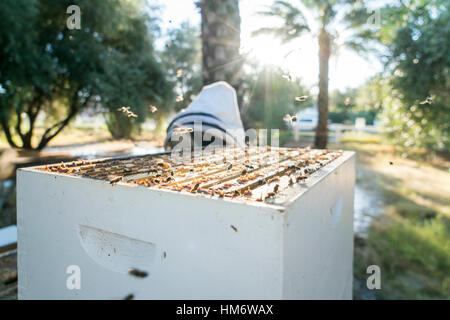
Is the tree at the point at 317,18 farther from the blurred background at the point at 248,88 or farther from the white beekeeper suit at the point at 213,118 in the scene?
the white beekeeper suit at the point at 213,118

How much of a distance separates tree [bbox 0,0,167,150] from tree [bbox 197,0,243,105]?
3041 mm

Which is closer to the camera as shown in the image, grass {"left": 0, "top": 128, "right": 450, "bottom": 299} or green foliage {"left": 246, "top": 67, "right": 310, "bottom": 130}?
grass {"left": 0, "top": 128, "right": 450, "bottom": 299}

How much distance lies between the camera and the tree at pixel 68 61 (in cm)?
602

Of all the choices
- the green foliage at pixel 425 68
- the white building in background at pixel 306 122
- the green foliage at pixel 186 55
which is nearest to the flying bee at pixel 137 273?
the white building in background at pixel 306 122

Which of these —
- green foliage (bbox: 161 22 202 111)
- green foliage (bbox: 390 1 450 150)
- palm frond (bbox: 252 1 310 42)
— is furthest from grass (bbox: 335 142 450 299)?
green foliage (bbox: 161 22 202 111)

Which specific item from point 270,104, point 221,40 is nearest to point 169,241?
point 221,40

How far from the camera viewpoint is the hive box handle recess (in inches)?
54.5

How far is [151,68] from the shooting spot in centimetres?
892

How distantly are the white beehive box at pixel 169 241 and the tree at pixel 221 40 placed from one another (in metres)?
3.23

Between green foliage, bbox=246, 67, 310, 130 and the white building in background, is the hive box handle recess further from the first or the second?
green foliage, bbox=246, 67, 310, 130

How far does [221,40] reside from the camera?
462 cm
